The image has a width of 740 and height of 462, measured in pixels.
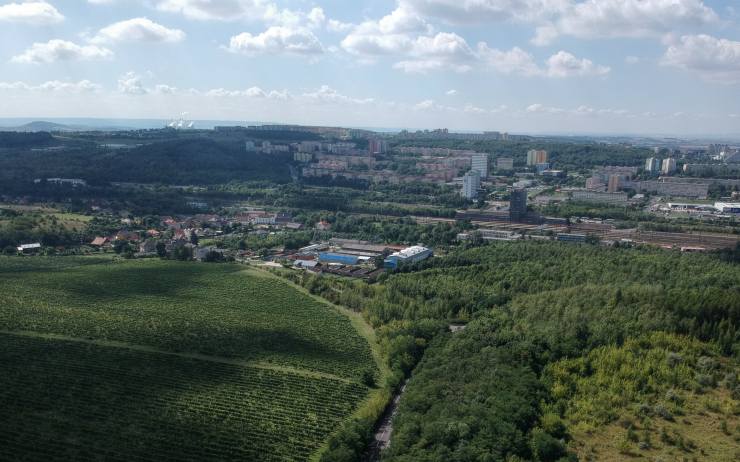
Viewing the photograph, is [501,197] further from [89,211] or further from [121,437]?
[121,437]

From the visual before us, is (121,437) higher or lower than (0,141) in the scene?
lower

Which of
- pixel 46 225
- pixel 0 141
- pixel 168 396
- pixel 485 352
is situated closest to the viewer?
pixel 168 396

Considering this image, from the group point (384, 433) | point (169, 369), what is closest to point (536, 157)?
point (169, 369)

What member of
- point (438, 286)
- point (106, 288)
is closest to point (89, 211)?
point (106, 288)

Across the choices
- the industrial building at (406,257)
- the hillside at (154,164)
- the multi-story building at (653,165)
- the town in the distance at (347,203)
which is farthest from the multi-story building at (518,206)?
the multi-story building at (653,165)

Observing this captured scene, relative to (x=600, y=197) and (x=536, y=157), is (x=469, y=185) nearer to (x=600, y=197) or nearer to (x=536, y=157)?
(x=600, y=197)

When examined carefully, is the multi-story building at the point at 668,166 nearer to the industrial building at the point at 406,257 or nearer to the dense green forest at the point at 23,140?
the industrial building at the point at 406,257
